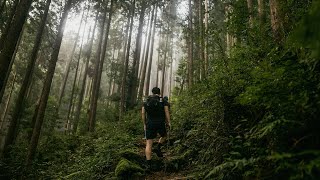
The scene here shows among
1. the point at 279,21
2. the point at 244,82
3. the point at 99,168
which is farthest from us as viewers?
the point at 99,168

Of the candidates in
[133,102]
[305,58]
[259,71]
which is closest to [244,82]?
[259,71]

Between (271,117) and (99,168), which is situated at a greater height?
(271,117)

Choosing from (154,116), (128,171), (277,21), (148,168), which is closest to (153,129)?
(154,116)

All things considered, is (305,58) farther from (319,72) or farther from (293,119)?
(293,119)

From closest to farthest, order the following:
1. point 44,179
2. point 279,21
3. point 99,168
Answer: point 279,21 < point 99,168 < point 44,179

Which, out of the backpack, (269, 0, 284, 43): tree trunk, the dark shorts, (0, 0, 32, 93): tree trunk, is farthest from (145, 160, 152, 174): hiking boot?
(0, 0, 32, 93): tree trunk

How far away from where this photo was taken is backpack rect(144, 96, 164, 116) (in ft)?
21.3

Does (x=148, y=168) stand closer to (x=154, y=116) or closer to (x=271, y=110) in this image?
(x=154, y=116)

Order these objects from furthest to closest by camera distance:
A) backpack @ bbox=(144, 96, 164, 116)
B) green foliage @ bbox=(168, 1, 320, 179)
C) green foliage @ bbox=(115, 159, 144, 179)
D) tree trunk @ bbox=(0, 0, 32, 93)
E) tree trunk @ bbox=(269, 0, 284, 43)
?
1. tree trunk @ bbox=(0, 0, 32, 93)
2. backpack @ bbox=(144, 96, 164, 116)
3. green foliage @ bbox=(115, 159, 144, 179)
4. tree trunk @ bbox=(269, 0, 284, 43)
5. green foliage @ bbox=(168, 1, 320, 179)

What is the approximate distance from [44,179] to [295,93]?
8043 millimetres

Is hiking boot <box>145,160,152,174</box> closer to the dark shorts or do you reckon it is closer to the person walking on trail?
the person walking on trail

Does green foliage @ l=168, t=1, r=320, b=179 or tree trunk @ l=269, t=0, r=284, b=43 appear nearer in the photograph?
green foliage @ l=168, t=1, r=320, b=179

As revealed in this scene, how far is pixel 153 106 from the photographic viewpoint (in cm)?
648

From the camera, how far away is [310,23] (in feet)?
6.65
